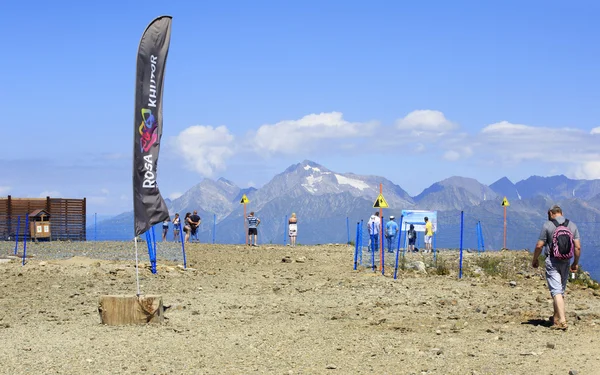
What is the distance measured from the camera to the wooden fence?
161 feet

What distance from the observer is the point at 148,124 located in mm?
15461

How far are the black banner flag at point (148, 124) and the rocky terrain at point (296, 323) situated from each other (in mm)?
2030

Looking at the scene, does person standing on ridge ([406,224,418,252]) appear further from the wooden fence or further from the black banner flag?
the black banner flag

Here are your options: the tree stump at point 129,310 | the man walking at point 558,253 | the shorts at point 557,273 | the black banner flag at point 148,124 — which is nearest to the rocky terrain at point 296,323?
the tree stump at point 129,310

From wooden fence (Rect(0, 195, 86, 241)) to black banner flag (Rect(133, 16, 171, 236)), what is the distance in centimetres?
3504

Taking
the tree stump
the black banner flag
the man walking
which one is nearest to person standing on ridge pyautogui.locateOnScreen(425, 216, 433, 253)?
the black banner flag

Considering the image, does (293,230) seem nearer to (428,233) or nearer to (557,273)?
(428,233)

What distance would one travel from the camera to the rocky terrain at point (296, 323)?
11117mm

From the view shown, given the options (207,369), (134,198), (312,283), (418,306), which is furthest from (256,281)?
(207,369)

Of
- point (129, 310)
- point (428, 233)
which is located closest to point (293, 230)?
point (428, 233)

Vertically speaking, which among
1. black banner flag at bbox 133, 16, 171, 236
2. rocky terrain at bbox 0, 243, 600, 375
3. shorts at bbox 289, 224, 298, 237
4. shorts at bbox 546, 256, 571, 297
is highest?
black banner flag at bbox 133, 16, 171, 236

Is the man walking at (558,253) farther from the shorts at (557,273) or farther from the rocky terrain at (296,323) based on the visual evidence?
the rocky terrain at (296,323)

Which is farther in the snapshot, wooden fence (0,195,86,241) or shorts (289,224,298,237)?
wooden fence (0,195,86,241)

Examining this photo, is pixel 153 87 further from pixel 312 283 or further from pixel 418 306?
pixel 312 283
